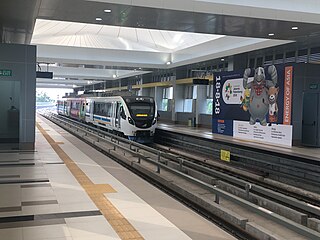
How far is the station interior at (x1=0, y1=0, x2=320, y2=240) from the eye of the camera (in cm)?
591

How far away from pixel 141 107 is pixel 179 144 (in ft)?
9.14

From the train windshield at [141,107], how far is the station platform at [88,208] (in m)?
9.51

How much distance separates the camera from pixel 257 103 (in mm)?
14625

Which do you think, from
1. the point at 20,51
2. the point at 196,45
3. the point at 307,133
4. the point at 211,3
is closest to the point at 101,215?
the point at 211,3

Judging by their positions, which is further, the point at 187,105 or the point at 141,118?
the point at 187,105

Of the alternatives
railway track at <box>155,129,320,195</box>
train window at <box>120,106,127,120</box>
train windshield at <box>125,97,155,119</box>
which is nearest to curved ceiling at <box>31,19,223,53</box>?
train windshield at <box>125,97,155,119</box>

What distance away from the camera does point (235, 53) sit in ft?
65.2

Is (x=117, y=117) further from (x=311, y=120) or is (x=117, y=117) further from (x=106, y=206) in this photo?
(x=106, y=206)

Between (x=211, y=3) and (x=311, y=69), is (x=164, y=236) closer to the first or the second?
(x=211, y=3)

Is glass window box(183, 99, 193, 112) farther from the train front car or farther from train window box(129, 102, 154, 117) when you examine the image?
train window box(129, 102, 154, 117)

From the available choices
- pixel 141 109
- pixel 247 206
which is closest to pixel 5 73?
pixel 141 109

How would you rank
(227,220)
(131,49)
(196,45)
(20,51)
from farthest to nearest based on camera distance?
(131,49) < (196,45) < (20,51) < (227,220)

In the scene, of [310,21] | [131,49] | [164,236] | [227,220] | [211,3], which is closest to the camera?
[164,236]

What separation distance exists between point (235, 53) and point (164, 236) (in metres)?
16.1
